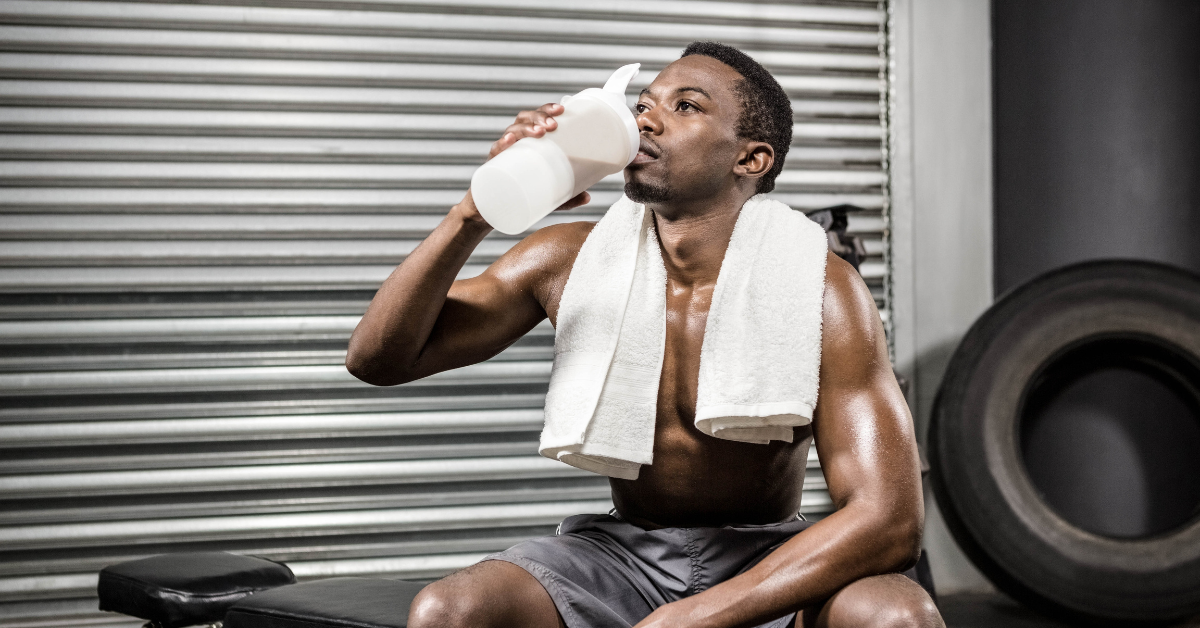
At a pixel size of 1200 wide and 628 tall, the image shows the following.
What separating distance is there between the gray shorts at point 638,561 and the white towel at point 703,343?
0.13m

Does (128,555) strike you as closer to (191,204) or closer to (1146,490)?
(191,204)

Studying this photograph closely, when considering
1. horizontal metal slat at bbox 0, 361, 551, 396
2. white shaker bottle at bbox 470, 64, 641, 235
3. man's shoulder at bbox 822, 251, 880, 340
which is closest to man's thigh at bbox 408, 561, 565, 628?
white shaker bottle at bbox 470, 64, 641, 235

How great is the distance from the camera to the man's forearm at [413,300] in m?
1.41

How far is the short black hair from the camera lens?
1.59 meters

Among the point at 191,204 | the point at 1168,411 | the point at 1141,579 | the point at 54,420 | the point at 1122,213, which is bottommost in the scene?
the point at 1141,579

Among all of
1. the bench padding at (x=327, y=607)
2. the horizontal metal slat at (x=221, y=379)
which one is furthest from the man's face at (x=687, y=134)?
the horizontal metal slat at (x=221, y=379)

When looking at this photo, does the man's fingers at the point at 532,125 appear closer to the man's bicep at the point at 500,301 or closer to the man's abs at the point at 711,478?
the man's bicep at the point at 500,301

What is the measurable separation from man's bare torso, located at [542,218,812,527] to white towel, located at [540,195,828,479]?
0.15 feet

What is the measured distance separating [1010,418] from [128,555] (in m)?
2.48

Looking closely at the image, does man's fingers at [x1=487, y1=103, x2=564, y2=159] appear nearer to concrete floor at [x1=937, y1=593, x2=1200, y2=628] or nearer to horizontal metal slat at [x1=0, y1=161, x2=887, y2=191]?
horizontal metal slat at [x1=0, y1=161, x2=887, y2=191]

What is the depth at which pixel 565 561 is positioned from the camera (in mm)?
1387

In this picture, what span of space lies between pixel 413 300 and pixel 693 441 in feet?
1.72

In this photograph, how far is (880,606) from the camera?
1.13m

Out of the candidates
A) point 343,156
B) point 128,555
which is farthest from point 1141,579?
point 128,555
